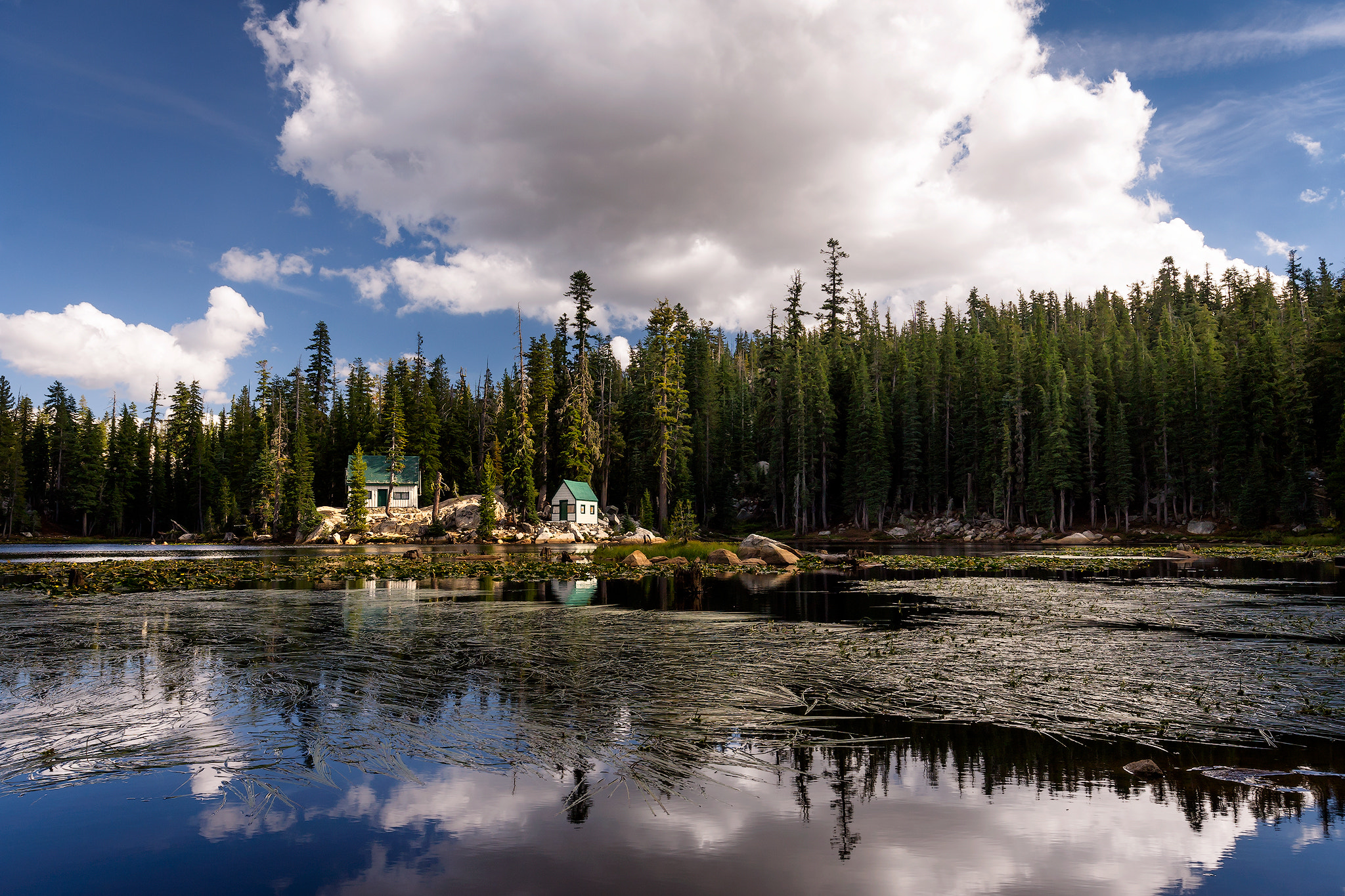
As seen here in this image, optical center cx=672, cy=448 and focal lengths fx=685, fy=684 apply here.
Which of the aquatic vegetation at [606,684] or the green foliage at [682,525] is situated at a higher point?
the green foliage at [682,525]

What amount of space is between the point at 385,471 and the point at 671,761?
74.8 m

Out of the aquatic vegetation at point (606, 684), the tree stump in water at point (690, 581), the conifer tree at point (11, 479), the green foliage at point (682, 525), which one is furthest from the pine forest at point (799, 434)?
the aquatic vegetation at point (606, 684)

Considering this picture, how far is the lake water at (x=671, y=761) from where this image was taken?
5285 millimetres

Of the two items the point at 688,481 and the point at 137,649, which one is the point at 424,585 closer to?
the point at 137,649

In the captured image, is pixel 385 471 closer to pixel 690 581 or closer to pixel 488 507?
pixel 488 507

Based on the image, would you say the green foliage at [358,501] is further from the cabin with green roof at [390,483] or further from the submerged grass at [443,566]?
the submerged grass at [443,566]

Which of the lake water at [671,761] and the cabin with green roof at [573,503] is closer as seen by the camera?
the lake water at [671,761]

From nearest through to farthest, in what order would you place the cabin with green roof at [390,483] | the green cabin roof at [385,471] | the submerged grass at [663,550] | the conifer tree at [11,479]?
1. the submerged grass at [663,550]
2. the cabin with green roof at [390,483]
3. the green cabin roof at [385,471]
4. the conifer tree at [11,479]

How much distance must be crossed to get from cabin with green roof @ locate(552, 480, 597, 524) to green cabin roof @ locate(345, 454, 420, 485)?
1801cm

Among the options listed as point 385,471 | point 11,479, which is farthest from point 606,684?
point 11,479

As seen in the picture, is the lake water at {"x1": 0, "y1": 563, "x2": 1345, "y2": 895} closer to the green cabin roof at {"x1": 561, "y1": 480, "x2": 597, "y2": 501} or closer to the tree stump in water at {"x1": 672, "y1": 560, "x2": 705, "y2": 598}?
the tree stump in water at {"x1": 672, "y1": 560, "x2": 705, "y2": 598}

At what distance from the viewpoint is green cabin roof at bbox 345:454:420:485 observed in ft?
246

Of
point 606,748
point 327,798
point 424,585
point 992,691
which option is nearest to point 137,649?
point 327,798

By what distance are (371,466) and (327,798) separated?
75.3 m
